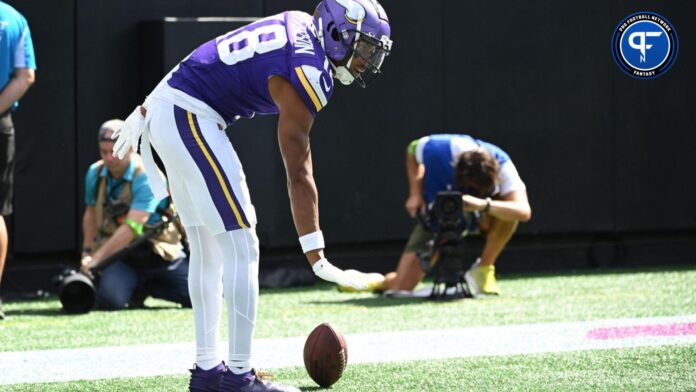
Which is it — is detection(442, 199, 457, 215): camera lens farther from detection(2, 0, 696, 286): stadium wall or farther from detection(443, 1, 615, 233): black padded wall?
detection(443, 1, 615, 233): black padded wall

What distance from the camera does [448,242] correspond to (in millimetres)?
8680

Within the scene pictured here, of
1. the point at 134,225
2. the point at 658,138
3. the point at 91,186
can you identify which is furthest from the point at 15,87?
the point at 658,138

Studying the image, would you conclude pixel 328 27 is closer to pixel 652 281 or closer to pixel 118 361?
pixel 118 361

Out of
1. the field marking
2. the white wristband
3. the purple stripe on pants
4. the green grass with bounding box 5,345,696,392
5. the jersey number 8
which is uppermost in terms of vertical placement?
the jersey number 8

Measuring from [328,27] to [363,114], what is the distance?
515 centimetres

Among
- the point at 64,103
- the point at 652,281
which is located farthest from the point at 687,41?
the point at 64,103

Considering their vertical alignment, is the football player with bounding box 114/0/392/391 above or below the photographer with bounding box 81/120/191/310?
above

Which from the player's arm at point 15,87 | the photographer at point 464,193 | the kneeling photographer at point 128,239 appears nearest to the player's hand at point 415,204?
the photographer at point 464,193

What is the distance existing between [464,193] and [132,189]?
221cm

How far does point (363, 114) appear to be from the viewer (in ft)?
33.5

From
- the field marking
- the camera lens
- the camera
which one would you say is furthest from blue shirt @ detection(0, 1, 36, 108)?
the camera lens

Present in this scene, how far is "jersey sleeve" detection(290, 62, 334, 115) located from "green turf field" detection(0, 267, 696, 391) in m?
1.26

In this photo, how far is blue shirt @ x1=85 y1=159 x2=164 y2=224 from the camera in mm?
8312

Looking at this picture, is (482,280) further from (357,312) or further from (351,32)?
(351,32)
